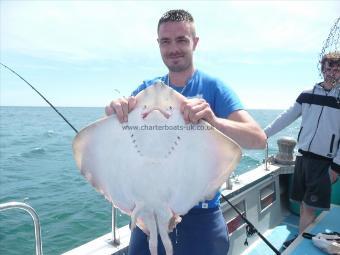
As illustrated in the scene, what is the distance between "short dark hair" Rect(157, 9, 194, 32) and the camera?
1.77m

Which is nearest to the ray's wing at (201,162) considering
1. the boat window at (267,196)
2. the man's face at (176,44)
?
the man's face at (176,44)

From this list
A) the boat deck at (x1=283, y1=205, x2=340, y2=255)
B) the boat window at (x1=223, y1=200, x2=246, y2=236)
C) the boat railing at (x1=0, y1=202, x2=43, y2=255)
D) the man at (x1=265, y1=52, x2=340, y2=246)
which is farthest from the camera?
the boat window at (x1=223, y1=200, x2=246, y2=236)

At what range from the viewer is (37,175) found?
520 inches

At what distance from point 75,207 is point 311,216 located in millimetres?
6984

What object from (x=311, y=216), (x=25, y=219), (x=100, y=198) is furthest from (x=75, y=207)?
(x=311, y=216)

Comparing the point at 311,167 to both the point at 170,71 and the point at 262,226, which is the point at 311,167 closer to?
A: the point at 262,226

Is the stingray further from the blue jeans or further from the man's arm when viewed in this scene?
the blue jeans

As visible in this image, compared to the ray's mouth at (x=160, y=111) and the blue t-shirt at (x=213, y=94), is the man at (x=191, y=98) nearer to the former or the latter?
the blue t-shirt at (x=213, y=94)

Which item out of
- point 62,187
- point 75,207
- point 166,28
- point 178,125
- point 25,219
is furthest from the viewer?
point 62,187

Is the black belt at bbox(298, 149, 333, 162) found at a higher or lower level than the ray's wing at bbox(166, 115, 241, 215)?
lower

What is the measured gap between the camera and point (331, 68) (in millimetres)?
3270

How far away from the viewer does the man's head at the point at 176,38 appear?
177cm

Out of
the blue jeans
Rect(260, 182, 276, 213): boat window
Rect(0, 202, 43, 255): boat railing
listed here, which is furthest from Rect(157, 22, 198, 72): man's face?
Rect(260, 182, 276, 213): boat window

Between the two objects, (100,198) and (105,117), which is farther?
(100,198)
